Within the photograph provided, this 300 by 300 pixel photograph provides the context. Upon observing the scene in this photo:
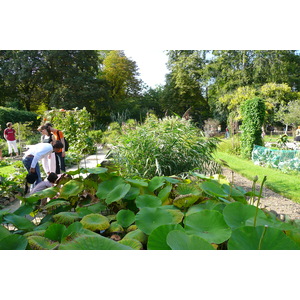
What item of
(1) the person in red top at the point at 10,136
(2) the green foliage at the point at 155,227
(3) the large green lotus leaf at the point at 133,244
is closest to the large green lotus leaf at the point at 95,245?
(2) the green foliage at the point at 155,227

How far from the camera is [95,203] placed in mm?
1259

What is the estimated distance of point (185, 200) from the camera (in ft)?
3.52

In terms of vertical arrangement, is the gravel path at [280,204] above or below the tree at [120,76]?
below

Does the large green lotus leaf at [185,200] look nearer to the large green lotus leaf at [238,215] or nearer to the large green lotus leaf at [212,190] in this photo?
the large green lotus leaf at [212,190]

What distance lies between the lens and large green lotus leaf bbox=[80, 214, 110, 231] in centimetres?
92

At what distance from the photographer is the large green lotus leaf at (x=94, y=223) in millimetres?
918

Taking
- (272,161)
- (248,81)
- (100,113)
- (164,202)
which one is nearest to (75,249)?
(164,202)

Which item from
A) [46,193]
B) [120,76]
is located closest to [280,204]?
[46,193]

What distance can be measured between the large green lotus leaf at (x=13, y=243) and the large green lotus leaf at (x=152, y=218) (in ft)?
1.16

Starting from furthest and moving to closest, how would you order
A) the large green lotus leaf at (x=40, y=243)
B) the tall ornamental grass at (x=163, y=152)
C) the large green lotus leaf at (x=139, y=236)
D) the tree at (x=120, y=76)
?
the tree at (x=120, y=76), the tall ornamental grass at (x=163, y=152), the large green lotus leaf at (x=139, y=236), the large green lotus leaf at (x=40, y=243)

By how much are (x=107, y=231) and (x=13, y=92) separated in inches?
685

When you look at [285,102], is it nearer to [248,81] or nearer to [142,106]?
[248,81]

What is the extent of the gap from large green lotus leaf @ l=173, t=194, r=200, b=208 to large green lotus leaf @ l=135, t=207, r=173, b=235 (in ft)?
0.47

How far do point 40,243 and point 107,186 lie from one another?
0.54 meters
